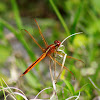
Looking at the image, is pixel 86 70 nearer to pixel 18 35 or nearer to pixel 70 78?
pixel 70 78

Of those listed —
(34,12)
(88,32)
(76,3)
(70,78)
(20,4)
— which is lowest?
(70,78)

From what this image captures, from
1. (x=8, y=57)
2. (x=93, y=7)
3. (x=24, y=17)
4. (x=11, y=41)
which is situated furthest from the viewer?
(x=24, y=17)

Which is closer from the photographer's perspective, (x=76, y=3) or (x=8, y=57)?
(x=8, y=57)

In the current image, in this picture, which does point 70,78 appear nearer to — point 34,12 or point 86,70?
point 86,70

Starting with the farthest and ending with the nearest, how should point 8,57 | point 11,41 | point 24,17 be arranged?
1. point 24,17
2. point 11,41
3. point 8,57

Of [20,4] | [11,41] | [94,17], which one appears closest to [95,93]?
[94,17]

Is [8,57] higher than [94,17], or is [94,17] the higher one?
[94,17]

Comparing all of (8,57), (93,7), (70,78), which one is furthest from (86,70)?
(93,7)
